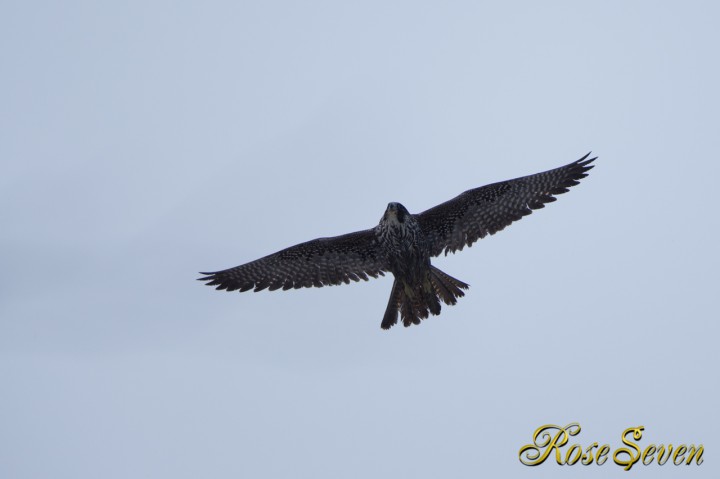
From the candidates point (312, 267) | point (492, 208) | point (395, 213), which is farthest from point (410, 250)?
point (312, 267)

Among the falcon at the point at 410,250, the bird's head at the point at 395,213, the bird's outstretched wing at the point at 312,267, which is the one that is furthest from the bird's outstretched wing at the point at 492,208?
the bird's outstretched wing at the point at 312,267

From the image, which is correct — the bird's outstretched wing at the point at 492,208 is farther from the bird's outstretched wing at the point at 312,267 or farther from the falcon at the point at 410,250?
the bird's outstretched wing at the point at 312,267

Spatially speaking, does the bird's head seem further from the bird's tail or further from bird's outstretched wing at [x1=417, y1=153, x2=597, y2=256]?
the bird's tail

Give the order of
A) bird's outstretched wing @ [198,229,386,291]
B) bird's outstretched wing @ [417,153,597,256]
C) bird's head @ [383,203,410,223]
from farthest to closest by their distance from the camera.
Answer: bird's outstretched wing @ [198,229,386,291]
bird's outstretched wing @ [417,153,597,256]
bird's head @ [383,203,410,223]

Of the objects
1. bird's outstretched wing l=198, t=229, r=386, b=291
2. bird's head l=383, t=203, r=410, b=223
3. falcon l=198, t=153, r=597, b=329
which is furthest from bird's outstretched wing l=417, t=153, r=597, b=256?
bird's outstretched wing l=198, t=229, r=386, b=291

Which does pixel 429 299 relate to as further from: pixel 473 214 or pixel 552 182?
pixel 552 182

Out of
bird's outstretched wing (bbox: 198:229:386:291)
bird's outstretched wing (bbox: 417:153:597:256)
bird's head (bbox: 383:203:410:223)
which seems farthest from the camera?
bird's outstretched wing (bbox: 198:229:386:291)

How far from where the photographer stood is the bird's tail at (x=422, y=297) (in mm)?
13477

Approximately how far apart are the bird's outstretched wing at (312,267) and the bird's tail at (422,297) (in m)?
0.77

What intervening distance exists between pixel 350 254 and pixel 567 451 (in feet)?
13.4

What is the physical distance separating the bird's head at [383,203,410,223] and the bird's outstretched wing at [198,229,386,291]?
0.63 m

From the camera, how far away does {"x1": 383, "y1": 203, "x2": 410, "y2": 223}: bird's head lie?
43.8 ft

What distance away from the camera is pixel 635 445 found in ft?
41.9

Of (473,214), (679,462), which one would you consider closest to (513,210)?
(473,214)
